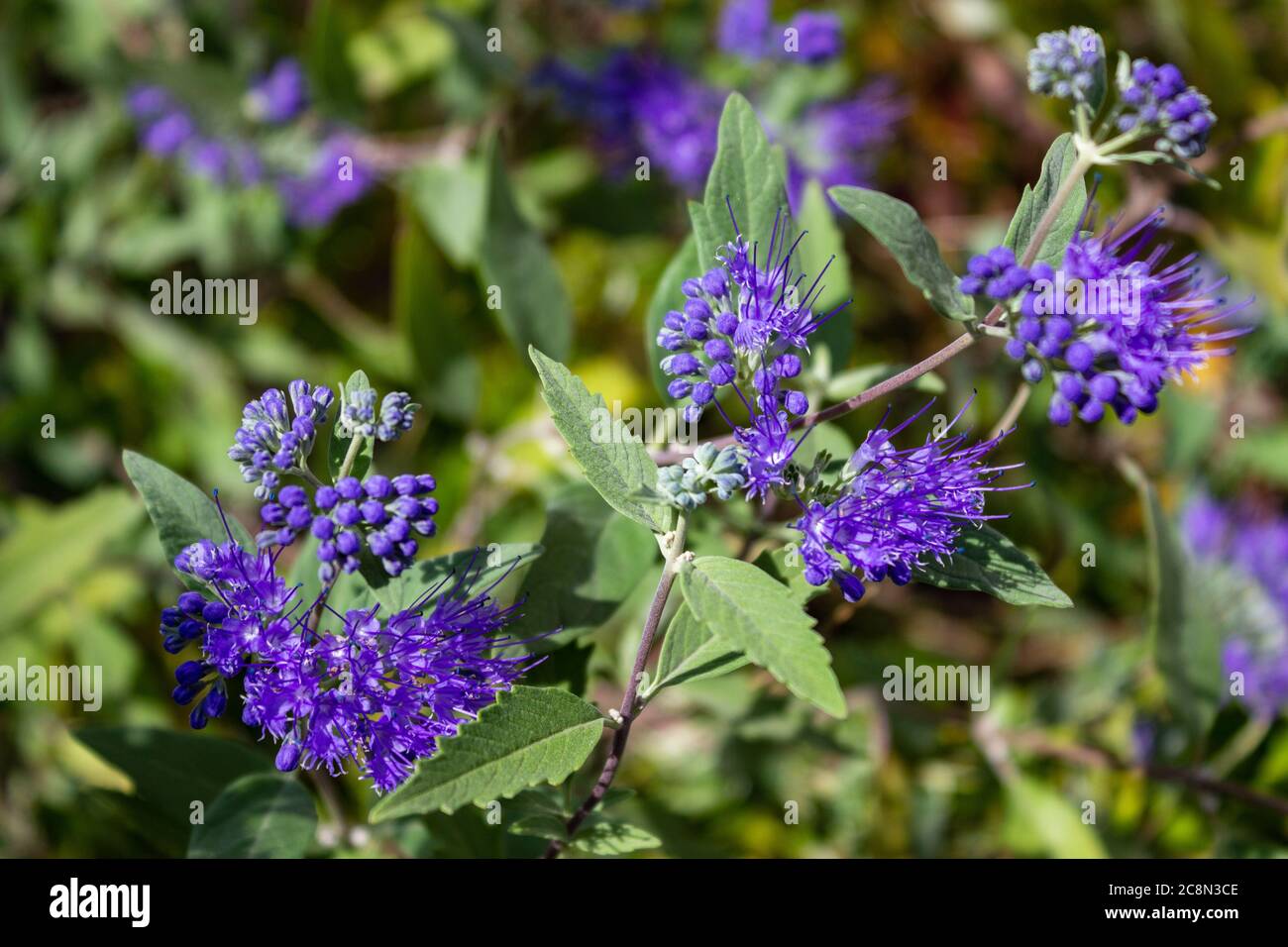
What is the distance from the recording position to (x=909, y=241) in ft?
5.04

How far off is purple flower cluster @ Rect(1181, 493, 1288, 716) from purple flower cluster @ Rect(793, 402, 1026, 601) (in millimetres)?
2017

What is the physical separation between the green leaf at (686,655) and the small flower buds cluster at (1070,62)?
98 centimetres

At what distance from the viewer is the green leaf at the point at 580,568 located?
179 cm

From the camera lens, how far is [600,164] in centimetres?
344

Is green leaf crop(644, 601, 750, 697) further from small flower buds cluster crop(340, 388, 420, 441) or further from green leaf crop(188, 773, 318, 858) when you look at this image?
Result: green leaf crop(188, 773, 318, 858)

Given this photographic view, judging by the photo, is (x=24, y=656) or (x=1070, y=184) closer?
(x=1070, y=184)

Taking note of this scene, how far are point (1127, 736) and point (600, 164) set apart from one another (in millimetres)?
2441

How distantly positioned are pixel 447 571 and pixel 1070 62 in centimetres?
123

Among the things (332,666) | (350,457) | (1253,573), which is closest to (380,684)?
(332,666)

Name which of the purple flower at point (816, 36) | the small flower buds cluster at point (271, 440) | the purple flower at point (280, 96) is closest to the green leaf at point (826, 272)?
the small flower buds cluster at point (271, 440)

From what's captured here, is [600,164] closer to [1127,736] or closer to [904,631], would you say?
[904,631]

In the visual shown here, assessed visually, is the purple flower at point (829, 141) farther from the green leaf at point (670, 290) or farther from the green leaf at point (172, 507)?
the green leaf at point (172, 507)

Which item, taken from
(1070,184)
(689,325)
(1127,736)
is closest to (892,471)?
(689,325)
